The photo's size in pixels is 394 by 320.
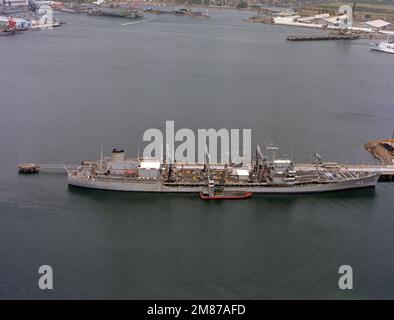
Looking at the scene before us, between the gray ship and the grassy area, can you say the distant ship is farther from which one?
the gray ship

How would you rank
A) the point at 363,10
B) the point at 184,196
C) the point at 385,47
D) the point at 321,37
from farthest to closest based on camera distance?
the point at 363,10
the point at 321,37
the point at 385,47
the point at 184,196

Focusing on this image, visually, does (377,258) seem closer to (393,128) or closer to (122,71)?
(393,128)

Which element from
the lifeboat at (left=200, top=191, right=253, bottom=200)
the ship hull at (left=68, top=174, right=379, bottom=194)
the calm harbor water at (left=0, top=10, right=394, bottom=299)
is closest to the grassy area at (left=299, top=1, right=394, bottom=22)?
the calm harbor water at (left=0, top=10, right=394, bottom=299)

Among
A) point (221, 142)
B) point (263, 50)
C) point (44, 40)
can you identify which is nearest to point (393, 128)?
point (221, 142)

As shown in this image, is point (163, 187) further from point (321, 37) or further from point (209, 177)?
point (321, 37)

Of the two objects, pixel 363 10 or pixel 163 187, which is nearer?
pixel 163 187

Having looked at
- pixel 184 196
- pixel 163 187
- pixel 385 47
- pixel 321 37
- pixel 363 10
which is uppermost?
pixel 363 10

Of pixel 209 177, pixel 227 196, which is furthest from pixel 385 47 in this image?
pixel 227 196
